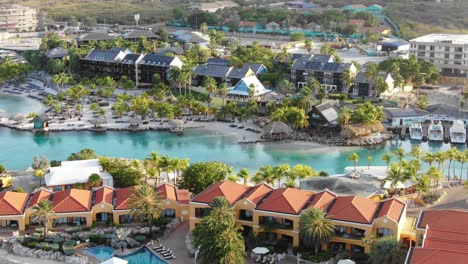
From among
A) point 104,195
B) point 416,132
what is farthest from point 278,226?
point 416,132

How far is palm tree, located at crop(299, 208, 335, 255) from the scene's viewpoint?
23906mm

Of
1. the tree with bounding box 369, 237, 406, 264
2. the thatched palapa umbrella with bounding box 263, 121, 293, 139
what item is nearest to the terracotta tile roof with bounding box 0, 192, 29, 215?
the tree with bounding box 369, 237, 406, 264

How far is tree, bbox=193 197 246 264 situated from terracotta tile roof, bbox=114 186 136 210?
5.09 meters

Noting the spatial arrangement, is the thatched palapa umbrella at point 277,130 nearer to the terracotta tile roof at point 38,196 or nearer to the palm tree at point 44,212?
the terracotta tile roof at point 38,196

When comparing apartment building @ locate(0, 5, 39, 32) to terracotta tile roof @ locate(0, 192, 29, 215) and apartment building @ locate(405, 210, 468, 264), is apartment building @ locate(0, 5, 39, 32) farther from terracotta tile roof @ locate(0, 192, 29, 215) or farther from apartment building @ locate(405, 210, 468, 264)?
apartment building @ locate(405, 210, 468, 264)

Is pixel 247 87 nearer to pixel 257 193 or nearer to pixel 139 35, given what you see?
pixel 257 193

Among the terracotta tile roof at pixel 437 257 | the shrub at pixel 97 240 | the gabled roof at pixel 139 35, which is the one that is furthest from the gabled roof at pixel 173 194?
the gabled roof at pixel 139 35

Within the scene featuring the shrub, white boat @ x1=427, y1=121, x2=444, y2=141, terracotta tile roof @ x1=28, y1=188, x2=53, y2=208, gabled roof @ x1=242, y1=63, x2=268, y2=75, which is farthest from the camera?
gabled roof @ x1=242, y1=63, x2=268, y2=75

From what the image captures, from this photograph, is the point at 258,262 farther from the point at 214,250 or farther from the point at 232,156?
the point at 232,156

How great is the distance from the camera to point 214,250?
22.5 m

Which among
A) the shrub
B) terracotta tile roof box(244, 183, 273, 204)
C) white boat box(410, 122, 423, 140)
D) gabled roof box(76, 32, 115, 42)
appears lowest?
the shrub

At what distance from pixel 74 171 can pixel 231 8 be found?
88694 mm

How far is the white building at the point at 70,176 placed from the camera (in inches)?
1271

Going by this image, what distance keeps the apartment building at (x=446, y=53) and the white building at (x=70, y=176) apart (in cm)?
4246
